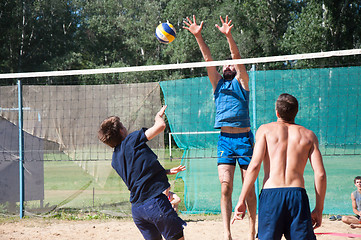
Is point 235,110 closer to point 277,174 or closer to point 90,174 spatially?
point 277,174

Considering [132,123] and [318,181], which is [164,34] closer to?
[132,123]

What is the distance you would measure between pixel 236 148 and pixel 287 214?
1.78 m

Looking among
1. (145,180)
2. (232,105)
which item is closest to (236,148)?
(232,105)

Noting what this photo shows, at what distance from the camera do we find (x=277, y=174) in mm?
3160

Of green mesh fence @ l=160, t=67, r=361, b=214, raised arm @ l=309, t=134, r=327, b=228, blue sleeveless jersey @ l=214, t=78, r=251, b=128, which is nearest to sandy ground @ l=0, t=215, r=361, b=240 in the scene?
green mesh fence @ l=160, t=67, r=361, b=214

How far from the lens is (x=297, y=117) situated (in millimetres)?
7223

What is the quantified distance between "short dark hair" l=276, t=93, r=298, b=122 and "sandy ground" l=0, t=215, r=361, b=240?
8.93 feet

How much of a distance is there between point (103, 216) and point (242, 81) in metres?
3.68

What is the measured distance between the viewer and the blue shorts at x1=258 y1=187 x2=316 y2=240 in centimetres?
307

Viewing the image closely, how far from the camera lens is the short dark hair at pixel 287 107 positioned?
3.28 meters

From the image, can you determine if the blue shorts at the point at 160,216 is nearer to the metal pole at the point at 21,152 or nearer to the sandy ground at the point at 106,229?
the sandy ground at the point at 106,229

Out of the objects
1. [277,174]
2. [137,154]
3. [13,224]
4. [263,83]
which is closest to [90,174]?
[13,224]

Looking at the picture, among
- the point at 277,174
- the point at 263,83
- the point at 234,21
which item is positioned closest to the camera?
the point at 277,174

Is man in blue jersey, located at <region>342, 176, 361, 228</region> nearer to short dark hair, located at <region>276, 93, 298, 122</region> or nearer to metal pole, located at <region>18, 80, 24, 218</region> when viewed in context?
short dark hair, located at <region>276, 93, 298, 122</region>
